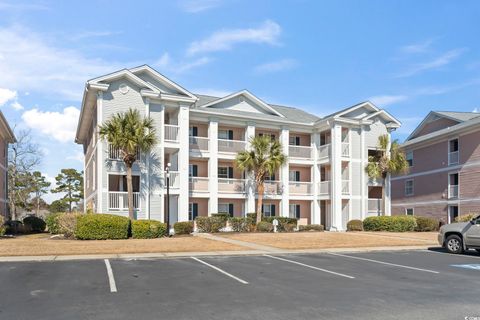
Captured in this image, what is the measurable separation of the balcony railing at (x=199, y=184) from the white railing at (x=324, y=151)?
33.4 ft

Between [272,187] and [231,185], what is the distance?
3.38 metres

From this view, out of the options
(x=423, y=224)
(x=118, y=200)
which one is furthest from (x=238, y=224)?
(x=423, y=224)

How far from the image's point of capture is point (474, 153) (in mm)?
34312

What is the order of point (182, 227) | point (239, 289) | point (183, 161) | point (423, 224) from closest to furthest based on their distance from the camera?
point (239, 289)
point (182, 227)
point (183, 161)
point (423, 224)

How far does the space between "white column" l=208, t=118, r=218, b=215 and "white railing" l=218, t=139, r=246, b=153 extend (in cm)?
79

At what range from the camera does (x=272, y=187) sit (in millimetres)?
35250

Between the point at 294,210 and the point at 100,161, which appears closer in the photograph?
the point at 100,161

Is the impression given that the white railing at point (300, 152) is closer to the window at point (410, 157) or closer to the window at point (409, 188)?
the window at point (410, 157)

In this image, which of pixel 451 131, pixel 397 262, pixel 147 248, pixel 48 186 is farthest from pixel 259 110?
pixel 48 186

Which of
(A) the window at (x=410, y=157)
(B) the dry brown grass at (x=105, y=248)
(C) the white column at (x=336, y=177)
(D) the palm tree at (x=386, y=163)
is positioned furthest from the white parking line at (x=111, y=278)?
(A) the window at (x=410, y=157)

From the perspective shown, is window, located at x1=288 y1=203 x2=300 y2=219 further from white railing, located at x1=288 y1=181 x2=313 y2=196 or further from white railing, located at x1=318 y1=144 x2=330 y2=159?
white railing, located at x1=318 y1=144 x2=330 y2=159

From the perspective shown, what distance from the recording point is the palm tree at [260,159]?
3149 cm

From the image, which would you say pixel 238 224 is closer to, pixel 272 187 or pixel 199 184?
pixel 199 184

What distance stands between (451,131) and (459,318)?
106 feet
